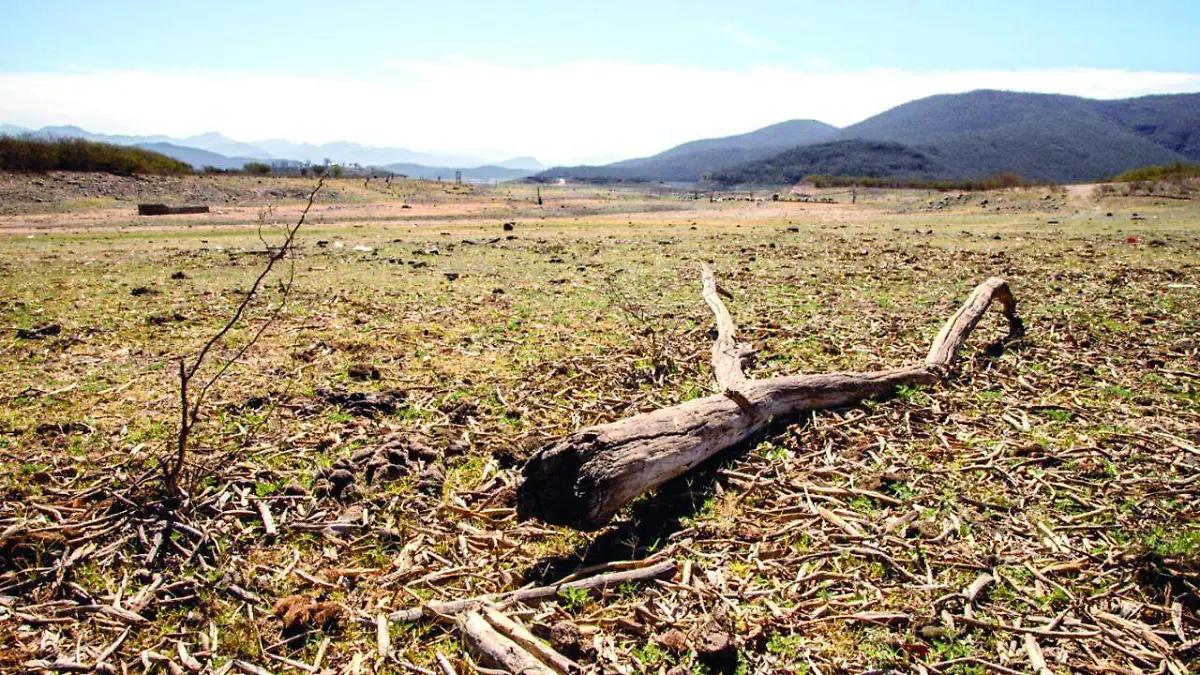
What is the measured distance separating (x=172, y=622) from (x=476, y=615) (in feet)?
5.91

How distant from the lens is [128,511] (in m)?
4.49

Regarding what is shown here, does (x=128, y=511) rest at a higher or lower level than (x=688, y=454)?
lower

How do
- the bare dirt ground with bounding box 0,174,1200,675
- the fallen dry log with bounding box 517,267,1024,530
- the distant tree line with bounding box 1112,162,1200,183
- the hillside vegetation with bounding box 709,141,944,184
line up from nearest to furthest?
the bare dirt ground with bounding box 0,174,1200,675
the fallen dry log with bounding box 517,267,1024,530
the distant tree line with bounding box 1112,162,1200,183
the hillside vegetation with bounding box 709,141,944,184

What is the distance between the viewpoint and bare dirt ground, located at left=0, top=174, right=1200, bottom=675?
11.5 feet

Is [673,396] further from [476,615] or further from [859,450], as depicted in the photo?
[476,615]

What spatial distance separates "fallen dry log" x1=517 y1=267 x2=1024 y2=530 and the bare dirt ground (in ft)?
0.77

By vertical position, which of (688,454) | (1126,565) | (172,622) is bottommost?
(172,622)

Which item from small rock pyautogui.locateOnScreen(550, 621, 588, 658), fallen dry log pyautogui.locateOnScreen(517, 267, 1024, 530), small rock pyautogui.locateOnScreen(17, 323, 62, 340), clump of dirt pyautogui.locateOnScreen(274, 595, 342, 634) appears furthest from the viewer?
small rock pyautogui.locateOnScreen(17, 323, 62, 340)

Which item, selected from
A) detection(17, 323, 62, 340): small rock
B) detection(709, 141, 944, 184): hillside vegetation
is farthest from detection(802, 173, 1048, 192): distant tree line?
detection(17, 323, 62, 340): small rock

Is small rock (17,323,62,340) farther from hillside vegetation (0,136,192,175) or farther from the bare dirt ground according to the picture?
hillside vegetation (0,136,192,175)

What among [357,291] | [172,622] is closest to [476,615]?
[172,622]

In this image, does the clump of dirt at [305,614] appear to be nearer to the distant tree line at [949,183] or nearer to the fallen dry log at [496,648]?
the fallen dry log at [496,648]

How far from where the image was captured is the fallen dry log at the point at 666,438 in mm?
4035

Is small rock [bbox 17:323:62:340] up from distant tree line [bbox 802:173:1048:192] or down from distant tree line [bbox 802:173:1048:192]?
down
